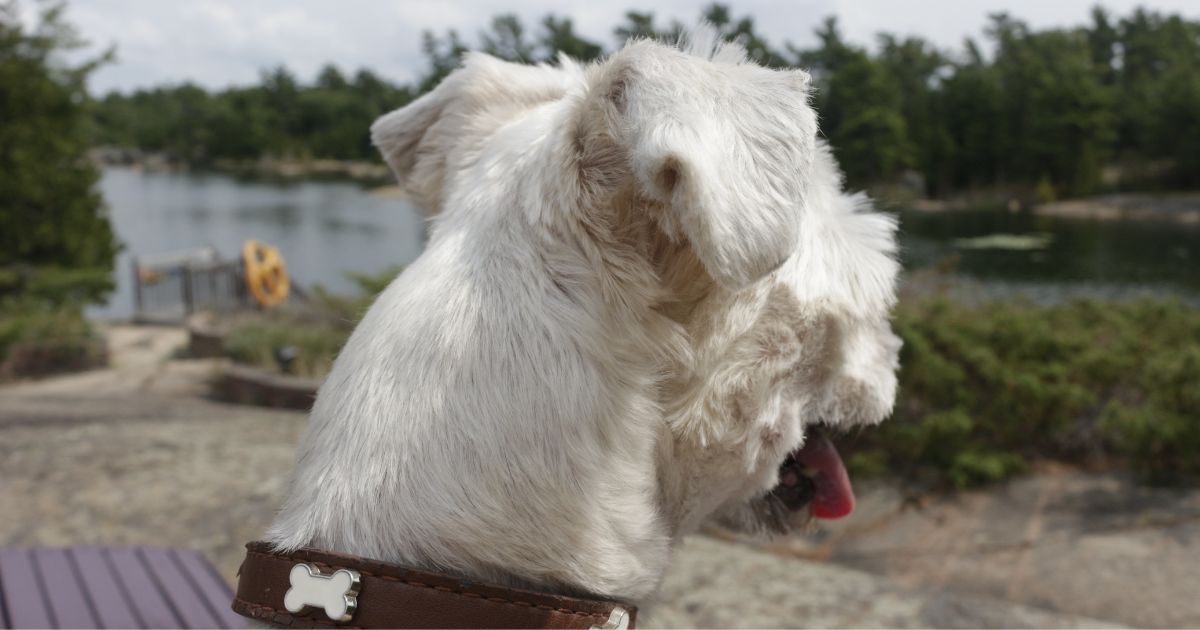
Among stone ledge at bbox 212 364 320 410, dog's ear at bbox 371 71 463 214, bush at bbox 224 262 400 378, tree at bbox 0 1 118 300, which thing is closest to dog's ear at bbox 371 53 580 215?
dog's ear at bbox 371 71 463 214

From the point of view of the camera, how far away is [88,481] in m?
5.27

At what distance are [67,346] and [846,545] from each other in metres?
11.0

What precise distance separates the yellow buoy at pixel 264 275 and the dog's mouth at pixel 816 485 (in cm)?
1382

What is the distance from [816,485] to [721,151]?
0.93 metres

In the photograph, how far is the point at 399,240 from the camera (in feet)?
92.1

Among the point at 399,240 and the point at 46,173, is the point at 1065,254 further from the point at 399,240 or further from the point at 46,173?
the point at 46,173

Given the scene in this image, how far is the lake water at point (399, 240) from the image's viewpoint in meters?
16.1

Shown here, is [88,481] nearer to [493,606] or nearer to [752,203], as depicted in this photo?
[493,606]

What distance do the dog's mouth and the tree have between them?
16.0 metres

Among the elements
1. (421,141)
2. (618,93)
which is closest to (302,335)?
(421,141)

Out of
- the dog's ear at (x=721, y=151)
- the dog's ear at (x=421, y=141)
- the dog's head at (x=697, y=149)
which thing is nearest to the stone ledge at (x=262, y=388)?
the dog's ear at (x=421, y=141)

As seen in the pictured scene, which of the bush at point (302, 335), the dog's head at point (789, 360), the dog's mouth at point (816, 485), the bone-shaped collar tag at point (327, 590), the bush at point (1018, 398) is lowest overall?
the bush at point (302, 335)

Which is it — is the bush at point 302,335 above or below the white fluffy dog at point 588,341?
below

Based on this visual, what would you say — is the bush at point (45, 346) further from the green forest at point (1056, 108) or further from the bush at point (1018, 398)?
the green forest at point (1056, 108)
